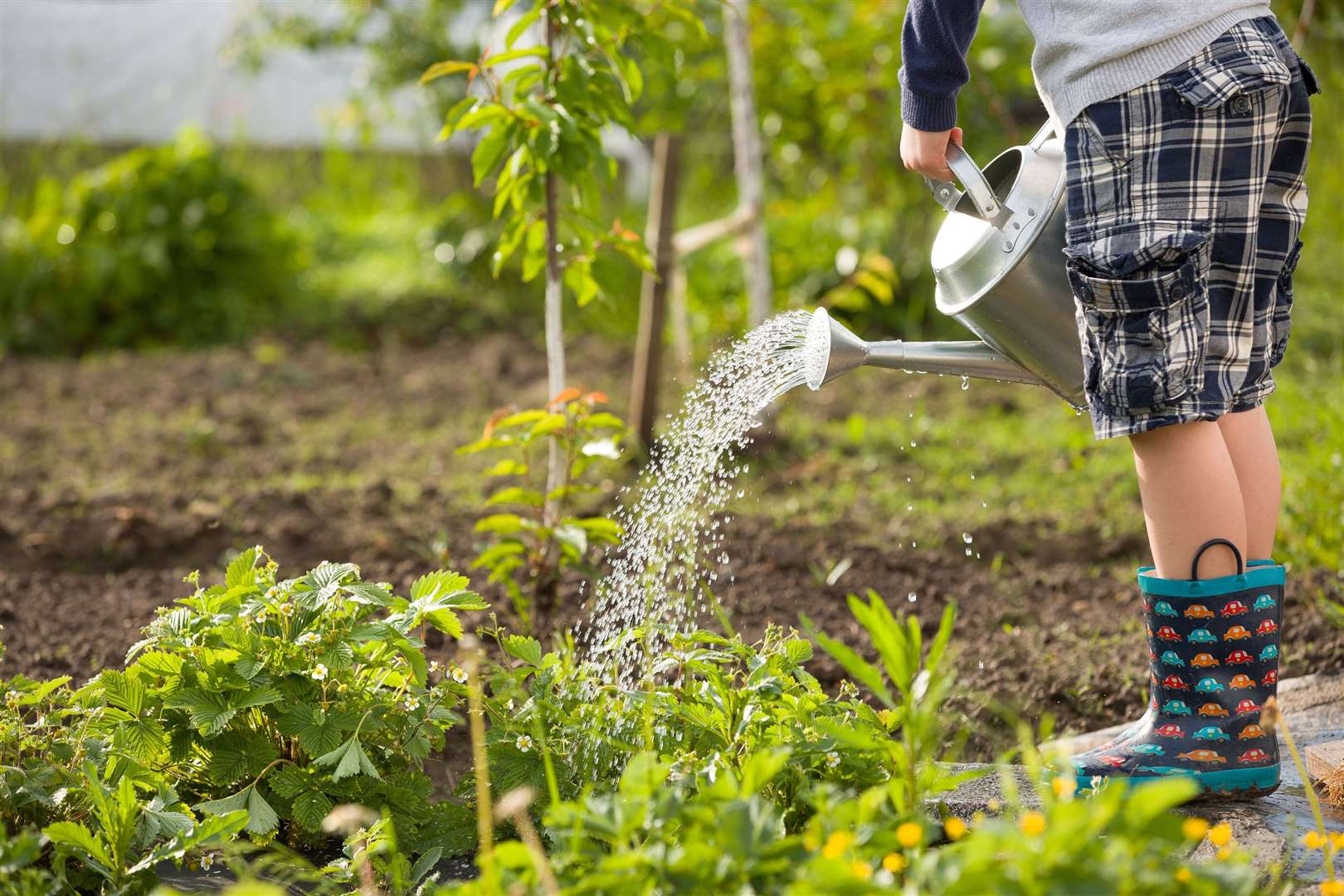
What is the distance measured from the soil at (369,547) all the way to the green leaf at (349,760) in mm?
758

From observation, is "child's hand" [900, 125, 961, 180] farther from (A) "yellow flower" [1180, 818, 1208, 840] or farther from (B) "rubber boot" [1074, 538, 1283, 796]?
(A) "yellow flower" [1180, 818, 1208, 840]

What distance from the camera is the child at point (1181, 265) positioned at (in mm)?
1439

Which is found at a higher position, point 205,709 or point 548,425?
point 548,425

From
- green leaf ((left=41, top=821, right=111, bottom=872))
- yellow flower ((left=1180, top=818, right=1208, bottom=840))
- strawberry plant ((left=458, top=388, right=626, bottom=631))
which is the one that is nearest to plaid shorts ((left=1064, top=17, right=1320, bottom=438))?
yellow flower ((left=1180, top=818, right=1208, bottom=840))

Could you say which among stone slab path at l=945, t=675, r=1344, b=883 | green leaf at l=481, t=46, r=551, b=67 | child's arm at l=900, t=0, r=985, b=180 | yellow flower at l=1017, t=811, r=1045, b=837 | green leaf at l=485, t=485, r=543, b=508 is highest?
green leaf at l=481, t=46, r=551, b=67

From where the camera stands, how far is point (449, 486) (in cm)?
333

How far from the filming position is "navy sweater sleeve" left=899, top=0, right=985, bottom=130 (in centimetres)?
158

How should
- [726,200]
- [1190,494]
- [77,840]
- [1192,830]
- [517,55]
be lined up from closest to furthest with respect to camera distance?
1. [1192,830]
2. [77,840]
3. [1190,494]
4. [517,55]
5. [726,200]

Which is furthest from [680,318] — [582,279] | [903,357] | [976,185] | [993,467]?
[976,185]

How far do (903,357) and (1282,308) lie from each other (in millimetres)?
493

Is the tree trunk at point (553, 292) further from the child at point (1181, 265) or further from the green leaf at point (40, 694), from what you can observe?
the green leaf at point (40, 694)

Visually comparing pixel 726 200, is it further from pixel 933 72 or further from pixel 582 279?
pixel 933 72

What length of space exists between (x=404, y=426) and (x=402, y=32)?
271cm

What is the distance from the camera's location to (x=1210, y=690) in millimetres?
1561
